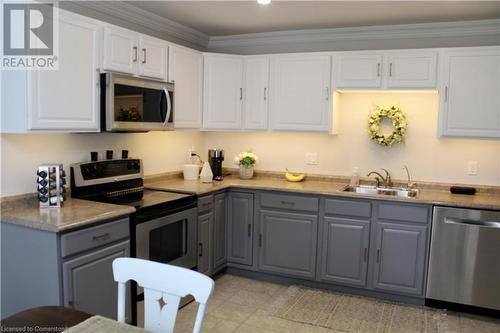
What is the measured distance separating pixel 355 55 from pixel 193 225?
6.85ft

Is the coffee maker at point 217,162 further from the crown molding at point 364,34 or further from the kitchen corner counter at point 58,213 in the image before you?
the kitchen corner counter at point 58,213

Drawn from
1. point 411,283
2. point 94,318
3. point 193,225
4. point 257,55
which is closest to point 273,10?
point 257,55

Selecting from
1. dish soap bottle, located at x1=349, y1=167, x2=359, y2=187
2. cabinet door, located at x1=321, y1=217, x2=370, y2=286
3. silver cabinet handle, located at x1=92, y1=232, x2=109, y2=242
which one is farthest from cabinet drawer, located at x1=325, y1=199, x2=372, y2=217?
silver cabinet handle, located at x1=92, y1=232, x2=109, y2=242

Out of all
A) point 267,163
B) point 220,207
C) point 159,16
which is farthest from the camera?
point 267,163

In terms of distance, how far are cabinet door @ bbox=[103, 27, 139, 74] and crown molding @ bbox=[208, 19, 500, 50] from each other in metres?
1.53

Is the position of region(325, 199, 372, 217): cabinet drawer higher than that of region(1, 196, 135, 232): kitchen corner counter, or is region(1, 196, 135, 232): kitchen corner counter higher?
region(1, 196, 135, 232): kitchen corner counter

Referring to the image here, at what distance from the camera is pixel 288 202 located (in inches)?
149

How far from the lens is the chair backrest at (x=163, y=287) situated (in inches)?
59.0

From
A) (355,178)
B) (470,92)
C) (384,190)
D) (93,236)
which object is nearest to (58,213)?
(93,236)

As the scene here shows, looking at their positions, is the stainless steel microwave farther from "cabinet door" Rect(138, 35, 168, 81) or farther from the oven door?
the oven door

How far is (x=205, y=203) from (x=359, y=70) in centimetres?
183

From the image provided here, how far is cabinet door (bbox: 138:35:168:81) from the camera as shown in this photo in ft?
10.6

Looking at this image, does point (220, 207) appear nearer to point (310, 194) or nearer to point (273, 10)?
point (310, 194)

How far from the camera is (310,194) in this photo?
3.71 metres
